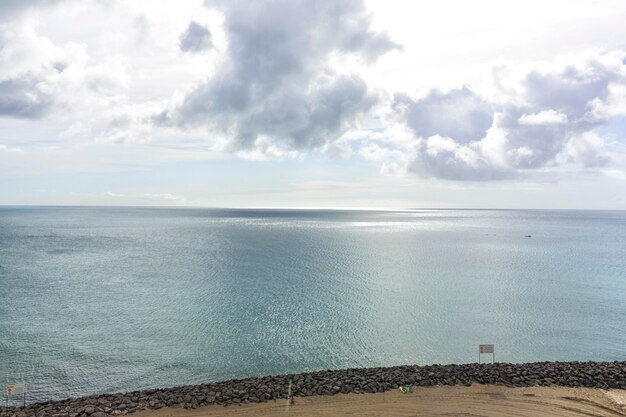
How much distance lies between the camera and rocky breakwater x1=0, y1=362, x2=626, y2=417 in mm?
25609

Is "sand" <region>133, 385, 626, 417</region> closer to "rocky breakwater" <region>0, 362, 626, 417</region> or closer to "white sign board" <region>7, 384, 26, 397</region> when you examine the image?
"rocky breakwater" <region>0, 362, 626, 417</region>

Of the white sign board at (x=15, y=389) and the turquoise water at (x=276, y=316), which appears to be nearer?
the white sign board at (x=15, y=389)

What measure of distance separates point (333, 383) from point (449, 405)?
7594 mm

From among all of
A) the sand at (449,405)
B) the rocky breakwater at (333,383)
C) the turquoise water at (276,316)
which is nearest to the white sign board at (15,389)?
the rocky breakwater at (333,383)

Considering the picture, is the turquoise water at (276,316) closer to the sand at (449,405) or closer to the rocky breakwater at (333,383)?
the rocky breakwater at (333,383)

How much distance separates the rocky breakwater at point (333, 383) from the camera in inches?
1008

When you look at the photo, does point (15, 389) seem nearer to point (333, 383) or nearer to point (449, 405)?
point (333, 383)

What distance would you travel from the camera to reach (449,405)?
1029 inches

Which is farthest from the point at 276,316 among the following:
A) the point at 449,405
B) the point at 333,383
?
the point at 449,405

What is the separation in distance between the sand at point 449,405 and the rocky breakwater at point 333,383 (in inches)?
25.6

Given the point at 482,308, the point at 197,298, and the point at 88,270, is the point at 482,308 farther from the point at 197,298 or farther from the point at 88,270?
the point at 88,270

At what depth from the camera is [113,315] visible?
4978 centimetres

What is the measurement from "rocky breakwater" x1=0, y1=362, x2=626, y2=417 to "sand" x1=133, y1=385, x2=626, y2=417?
25.6 inches

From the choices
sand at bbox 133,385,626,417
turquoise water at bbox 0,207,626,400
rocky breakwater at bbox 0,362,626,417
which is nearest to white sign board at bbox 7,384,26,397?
rocky breakwater at bbox 0,362,626,417
